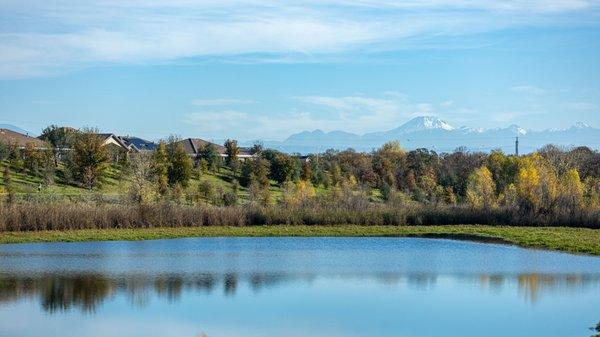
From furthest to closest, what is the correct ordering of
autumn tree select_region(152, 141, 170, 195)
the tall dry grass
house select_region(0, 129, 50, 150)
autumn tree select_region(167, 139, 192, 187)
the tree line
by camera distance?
house select_region(0, 129, 50, 150) < autumn tree select_region(167, 139, 192, 187) < autumn tree select_region(152, 141, 170, 195) < the tree line < the tall dry grass

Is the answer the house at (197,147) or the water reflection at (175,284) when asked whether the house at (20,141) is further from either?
the water reflection at (175,284)

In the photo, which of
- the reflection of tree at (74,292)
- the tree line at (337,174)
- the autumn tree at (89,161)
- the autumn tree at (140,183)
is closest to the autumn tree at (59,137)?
the tree line at (337,174)

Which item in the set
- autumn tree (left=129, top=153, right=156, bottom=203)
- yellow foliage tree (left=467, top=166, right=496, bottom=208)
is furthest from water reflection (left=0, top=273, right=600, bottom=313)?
yellow foliage tree (left=467, top=166, right=496, bottom=208)

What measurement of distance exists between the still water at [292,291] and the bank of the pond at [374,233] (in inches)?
76.2

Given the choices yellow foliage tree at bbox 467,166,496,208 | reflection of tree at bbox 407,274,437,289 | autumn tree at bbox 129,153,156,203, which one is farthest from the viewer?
yellow foliage tree at bbox 467,166,496,208

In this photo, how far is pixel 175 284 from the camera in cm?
2609

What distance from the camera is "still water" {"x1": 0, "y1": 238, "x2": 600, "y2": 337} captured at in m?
20.2

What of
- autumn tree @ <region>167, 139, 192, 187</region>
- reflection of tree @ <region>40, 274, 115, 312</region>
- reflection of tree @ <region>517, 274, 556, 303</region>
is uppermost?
autumn tree @ <region>167, 139, 192, 187</region>

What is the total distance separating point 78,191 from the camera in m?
60.1

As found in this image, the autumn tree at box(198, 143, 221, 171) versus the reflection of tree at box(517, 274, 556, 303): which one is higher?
the autumn tree at box(198, 143, 221, 171)

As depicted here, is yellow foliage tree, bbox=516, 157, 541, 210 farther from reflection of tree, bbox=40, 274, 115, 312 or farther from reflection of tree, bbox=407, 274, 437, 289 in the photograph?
reflection of tree, bbox=40, 274, 115, 312

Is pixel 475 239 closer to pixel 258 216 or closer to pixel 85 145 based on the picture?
pixel 258 216

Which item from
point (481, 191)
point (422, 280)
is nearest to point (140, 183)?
point (481, 191)

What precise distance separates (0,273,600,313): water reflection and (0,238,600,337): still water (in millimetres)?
35
